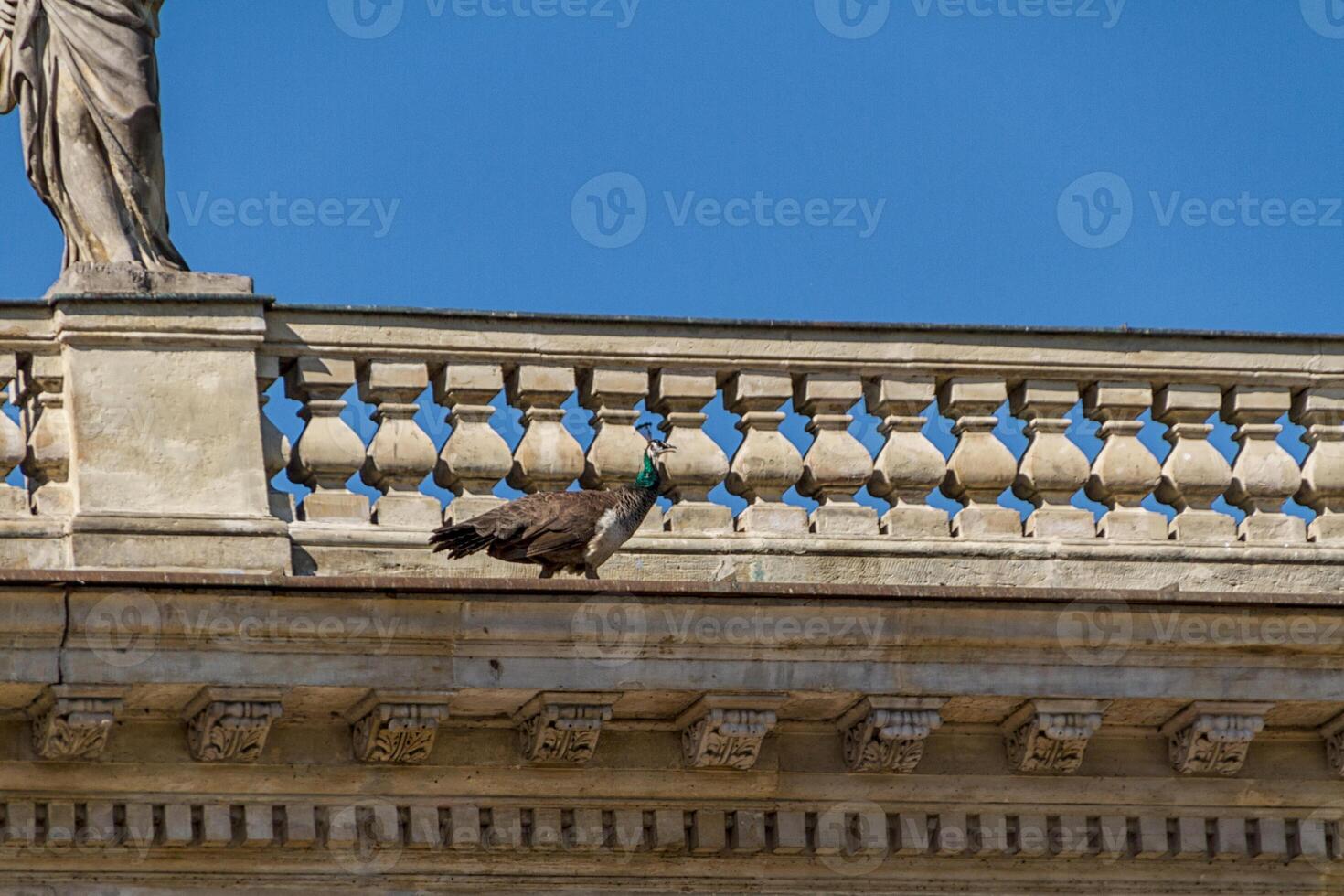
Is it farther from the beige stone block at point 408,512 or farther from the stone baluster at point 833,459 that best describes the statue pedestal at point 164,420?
the stone baluster at point 833,459

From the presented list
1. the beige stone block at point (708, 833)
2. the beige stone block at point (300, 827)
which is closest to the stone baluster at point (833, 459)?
the beige stone block at point (708, 833)

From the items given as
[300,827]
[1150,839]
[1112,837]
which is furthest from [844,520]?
[300,827]

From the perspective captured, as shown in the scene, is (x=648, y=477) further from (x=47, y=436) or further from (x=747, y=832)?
(x=47, y=436)

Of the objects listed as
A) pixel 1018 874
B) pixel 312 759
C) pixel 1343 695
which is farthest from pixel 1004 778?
pixel 312 759

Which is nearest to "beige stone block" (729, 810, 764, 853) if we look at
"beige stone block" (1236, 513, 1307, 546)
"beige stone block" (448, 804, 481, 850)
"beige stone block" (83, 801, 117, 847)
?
"beige stone block" (448, 804, 481, 850)

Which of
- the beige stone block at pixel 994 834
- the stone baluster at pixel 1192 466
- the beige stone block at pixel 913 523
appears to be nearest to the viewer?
the beige stone block at pixel 994 834

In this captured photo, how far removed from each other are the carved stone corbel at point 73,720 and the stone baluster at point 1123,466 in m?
4.56

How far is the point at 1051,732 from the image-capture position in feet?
48.3

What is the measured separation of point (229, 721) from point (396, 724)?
0.67m

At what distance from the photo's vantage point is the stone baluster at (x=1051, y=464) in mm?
15609

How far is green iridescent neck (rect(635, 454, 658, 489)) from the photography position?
14.8m

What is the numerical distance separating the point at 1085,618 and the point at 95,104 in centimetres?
487

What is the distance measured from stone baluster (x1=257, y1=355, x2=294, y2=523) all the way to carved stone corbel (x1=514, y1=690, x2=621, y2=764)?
1.40m

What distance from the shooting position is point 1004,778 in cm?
1500
